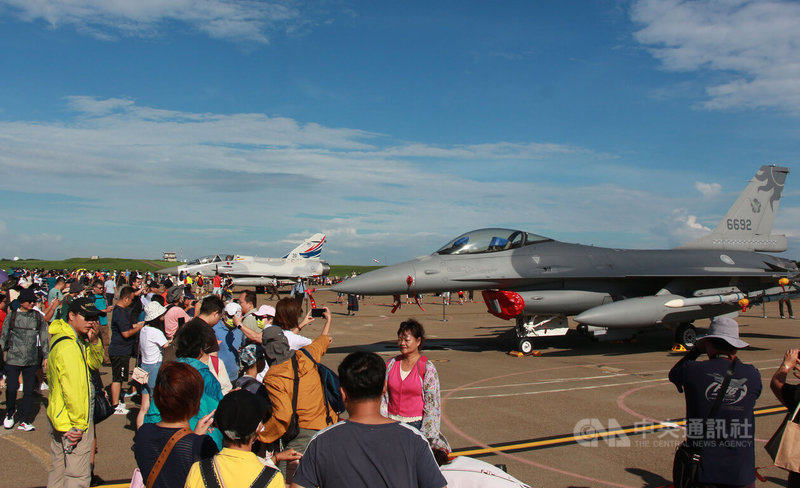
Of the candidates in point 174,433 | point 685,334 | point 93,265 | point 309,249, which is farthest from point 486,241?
point 93,265

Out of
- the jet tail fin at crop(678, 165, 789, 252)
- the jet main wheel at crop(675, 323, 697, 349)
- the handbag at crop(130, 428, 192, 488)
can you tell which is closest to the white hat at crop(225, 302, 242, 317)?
the handbag at crop(130, 428, 192, 488)

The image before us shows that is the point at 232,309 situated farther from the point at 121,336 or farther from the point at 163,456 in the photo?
the point at 163,456

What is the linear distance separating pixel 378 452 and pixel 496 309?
11365mm

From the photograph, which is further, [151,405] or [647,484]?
[647,484]

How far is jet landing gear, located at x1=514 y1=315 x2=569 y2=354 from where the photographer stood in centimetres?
1365

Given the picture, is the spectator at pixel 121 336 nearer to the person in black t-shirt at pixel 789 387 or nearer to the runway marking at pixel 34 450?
the runway marking at pixel 34 450

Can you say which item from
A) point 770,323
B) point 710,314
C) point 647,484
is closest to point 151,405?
point 647,484

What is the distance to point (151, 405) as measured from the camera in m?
4.11

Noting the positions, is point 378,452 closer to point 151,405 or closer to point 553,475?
point 151,405

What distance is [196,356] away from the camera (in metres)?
4.20

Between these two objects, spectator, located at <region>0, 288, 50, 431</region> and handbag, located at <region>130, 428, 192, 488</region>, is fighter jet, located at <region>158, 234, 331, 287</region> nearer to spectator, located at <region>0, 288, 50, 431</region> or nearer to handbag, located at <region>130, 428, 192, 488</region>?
spectator, located at <region>0, 288, 50, 431</region>

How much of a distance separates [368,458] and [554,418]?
5.86m

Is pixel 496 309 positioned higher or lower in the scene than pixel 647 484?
higher

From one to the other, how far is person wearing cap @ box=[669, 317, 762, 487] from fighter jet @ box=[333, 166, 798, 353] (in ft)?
30.2
